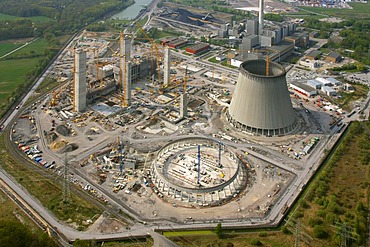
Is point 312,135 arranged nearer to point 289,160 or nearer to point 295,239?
point 289,160

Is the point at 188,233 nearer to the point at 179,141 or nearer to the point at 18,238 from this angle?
the point at 18,238

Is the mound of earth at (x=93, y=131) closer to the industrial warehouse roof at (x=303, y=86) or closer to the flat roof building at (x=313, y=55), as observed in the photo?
the industrial warehouse roof at (x=303, y=86)

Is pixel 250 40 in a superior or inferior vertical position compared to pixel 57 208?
superior

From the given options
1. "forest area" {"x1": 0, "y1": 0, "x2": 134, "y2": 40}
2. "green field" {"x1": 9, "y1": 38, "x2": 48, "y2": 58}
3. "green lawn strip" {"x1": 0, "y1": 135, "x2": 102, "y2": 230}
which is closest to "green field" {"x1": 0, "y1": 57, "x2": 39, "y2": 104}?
"green field" {"x1": 9, "y1": 38, "x2": 48, "y2": 58}

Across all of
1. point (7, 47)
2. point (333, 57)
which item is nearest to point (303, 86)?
point (333, 57)

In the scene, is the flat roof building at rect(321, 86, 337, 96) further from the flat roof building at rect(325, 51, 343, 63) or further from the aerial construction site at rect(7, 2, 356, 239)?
the flat roof building at rect(325, 51, 343, 63)

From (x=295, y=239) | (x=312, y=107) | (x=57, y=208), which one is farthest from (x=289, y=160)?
(x=57, y=208)
